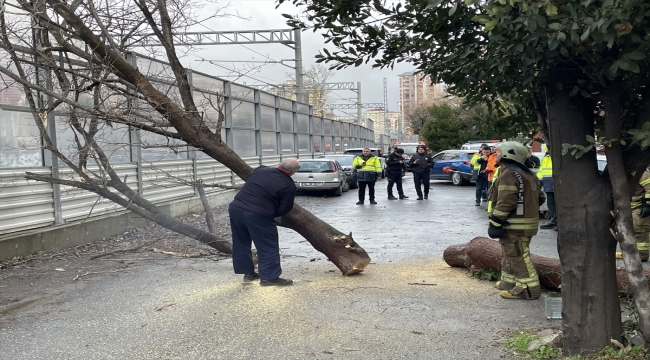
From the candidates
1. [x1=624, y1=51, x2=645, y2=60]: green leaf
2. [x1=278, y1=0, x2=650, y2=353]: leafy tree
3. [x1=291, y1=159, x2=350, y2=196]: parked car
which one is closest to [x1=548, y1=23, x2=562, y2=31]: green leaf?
[x1=278, y1=0, x2=650, y2=353]: leafy tree

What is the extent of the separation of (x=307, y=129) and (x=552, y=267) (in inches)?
929

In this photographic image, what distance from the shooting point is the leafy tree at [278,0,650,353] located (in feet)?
11.5

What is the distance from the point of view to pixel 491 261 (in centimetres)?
701

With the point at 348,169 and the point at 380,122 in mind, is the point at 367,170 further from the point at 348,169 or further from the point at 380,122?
the point at 380,122

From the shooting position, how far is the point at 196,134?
7191 millimetres

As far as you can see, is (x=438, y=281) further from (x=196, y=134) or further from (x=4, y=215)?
(x=4, y=215)

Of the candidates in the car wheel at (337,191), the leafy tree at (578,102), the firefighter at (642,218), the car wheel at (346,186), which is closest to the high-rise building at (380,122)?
the car wheel at (346,186)

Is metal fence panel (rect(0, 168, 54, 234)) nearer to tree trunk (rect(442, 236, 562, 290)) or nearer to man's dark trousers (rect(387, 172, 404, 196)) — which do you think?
tree trunk (rect(442, 236, 562, 290))

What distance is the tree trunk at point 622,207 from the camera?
4113 mm

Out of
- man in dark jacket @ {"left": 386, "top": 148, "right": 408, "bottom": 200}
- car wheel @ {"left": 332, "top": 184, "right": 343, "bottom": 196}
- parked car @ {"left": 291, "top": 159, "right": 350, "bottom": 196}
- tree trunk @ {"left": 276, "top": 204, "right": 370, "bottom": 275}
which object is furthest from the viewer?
car wheel @ {"left": 332, "top": 184, "right": 343, "bottom": 196}

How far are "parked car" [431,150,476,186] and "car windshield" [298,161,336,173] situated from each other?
5.68 meters

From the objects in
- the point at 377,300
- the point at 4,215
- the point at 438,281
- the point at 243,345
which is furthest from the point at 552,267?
the point at 4,215

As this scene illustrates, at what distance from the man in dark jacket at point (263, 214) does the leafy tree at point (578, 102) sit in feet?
8.07

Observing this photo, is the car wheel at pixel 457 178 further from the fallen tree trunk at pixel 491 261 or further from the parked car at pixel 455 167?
the fallen tree trunk at pixel 491 261
